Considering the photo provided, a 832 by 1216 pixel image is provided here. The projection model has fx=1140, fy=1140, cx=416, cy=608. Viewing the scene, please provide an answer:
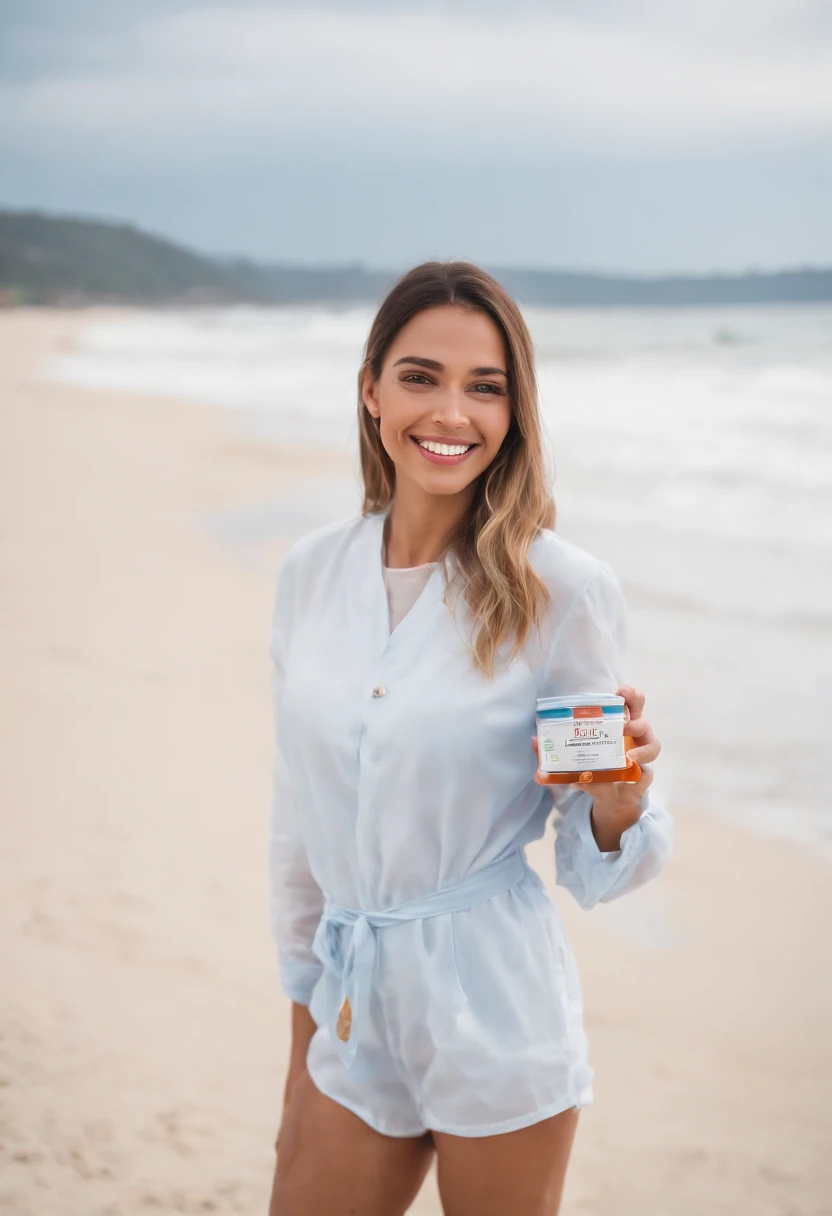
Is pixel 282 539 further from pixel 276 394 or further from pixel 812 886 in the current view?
pixel 276 394

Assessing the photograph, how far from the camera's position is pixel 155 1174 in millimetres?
2953

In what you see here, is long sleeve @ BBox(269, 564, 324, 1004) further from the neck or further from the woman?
the neck

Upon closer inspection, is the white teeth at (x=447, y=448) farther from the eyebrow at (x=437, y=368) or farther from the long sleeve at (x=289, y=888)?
the long sleeve at (x=289, y=888)

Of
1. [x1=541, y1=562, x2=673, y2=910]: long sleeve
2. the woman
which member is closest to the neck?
the woman

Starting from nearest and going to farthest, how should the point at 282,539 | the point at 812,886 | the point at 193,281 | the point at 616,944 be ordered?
the point at 616,944 → the point at 812,886 → the point at 282,539 → the point at 193,281

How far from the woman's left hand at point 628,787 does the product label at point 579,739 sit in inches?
1.4

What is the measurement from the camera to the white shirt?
1.76m

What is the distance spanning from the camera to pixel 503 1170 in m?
1.76

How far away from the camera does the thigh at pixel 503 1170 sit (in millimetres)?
1753

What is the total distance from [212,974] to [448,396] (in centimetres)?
270

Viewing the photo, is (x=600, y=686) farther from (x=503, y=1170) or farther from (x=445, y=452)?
(x=503, y=1170)

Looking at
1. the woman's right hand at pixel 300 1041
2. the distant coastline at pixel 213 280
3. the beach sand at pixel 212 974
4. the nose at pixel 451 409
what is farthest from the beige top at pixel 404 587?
the distant coastline at pixel 213 280

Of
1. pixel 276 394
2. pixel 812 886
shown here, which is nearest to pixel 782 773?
pixel 812 886

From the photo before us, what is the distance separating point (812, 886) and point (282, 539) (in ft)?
19.4
